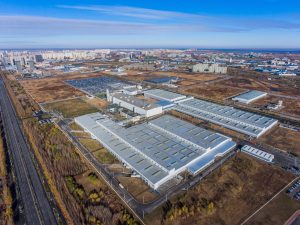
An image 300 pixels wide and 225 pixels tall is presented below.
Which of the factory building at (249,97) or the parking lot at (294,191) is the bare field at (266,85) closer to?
the factory building at (249,97)

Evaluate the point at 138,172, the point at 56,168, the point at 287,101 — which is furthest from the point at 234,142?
the point at 287,101

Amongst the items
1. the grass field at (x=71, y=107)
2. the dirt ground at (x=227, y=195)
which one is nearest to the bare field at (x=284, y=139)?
the dirt ground at (x=227, y=195)

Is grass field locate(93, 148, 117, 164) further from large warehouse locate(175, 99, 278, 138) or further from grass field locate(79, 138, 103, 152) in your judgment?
large warehouse locate(175, 99, 278, 138)

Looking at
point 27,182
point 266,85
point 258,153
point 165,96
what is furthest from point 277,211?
point 266,85

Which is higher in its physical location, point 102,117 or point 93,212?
point 102,117

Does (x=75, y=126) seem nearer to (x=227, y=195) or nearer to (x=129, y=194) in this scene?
(x=129, y=194)

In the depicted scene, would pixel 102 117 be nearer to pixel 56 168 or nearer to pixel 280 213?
pixel 56 168
